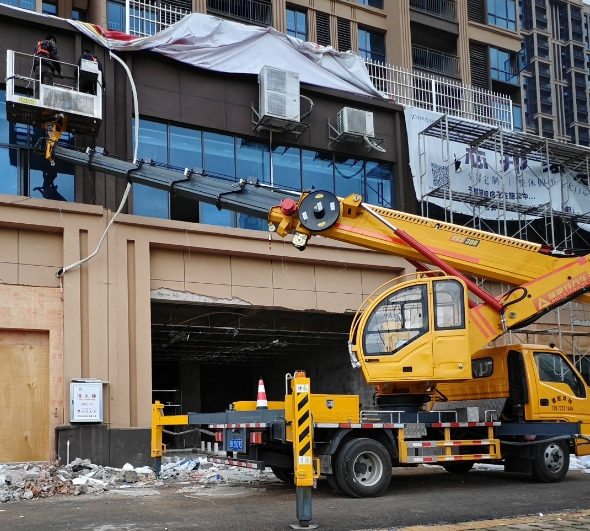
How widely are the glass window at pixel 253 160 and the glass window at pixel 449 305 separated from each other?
8.46m

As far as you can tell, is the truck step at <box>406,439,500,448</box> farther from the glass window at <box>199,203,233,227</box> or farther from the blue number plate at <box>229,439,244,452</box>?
the glass window at <box>199,203,233,227</box>

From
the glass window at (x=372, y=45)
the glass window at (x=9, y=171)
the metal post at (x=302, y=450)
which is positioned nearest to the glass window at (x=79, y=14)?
the glass window at (x=372, y=45)

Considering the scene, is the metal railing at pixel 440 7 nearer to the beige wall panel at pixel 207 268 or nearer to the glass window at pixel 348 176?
the glass window at pixel 348 176

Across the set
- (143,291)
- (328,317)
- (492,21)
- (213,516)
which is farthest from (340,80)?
(492,21)

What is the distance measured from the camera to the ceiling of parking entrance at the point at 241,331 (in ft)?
70.0

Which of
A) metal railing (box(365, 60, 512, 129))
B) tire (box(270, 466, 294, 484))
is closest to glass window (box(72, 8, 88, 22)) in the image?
metal railing (box(365, 60, 512, 129))

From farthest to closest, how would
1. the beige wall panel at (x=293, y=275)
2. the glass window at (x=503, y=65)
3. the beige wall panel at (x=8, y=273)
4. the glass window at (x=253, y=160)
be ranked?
the glass window at (x=503, y=65), the glass window at (x=253, y=160), the beige wall panel at (x=293, y=275), the beige wall panel at (x=8, y=273)

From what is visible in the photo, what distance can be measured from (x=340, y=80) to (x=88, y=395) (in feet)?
36.2

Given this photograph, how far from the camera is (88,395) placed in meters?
16.1

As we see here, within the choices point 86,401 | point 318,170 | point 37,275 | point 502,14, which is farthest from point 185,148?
point 502,14

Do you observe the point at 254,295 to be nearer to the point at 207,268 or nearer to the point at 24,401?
the point at 207,268

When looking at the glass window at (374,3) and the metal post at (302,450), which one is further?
the glass window at (374,3)

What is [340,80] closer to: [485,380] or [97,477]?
[485,380]

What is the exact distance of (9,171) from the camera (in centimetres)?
1706
